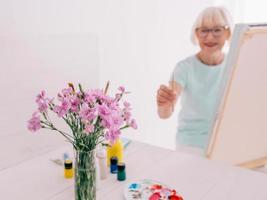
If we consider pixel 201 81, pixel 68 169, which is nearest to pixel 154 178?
pixel 68 169

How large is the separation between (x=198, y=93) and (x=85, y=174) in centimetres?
101

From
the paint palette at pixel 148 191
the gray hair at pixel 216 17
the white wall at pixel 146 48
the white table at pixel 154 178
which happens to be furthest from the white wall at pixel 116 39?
the paint palette at pixel 148 191

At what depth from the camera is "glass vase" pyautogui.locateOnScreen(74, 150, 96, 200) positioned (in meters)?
0.89

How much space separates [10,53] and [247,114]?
971mm

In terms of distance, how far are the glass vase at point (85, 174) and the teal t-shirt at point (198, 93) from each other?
932mm

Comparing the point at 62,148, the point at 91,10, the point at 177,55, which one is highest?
the point at 91,10

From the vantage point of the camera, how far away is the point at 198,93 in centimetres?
176

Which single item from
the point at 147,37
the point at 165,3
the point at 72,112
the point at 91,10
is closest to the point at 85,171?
the point at 72,112

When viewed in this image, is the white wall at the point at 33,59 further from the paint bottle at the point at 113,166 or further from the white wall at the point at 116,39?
the paint bottle at the point at 113,166

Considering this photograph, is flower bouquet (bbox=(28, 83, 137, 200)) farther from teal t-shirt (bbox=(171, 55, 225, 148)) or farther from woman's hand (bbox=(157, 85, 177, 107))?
teal t-shirt (bbox=(171, 55, 225, 148))

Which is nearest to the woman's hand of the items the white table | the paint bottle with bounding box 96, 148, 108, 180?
the white table

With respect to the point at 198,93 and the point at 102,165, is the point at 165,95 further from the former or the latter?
the point at 102,165

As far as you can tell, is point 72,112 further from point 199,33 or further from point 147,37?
point 147,37

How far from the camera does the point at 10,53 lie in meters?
1.21
